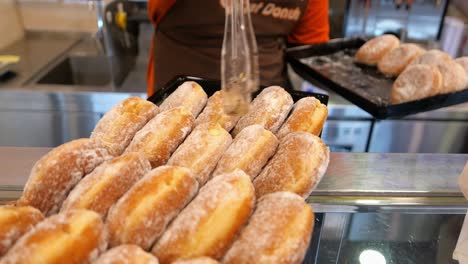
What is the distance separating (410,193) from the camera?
2.72ft

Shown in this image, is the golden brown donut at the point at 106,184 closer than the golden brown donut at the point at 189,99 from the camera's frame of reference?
Yes

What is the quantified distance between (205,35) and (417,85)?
0.92 metres

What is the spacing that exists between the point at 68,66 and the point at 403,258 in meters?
2.43

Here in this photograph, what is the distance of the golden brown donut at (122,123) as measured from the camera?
79 centimetres

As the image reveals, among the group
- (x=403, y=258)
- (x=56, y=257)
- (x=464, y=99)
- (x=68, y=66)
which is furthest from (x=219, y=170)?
(x=68, y=66)

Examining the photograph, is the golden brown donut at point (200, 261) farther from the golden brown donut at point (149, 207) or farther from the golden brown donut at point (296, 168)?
A: the golden brown donut at point (296, 168)

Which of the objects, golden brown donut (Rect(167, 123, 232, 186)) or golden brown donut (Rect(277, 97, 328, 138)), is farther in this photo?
golden brown donut (Rect(277, 97, 328, 138))

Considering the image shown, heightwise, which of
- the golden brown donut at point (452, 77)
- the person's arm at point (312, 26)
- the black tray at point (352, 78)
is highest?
the person's arm at point (312, 26)

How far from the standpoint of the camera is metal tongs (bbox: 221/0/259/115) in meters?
0.65

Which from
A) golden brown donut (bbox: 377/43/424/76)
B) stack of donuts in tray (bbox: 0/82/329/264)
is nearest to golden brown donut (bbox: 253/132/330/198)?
stack of donuts in tray (bbox: 0/82/329/264)

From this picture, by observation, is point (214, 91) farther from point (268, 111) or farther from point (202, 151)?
point (202, 151)

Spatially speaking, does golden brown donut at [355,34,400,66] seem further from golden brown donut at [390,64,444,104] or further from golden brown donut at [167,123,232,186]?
golden brown donut at [167,123,232,186]

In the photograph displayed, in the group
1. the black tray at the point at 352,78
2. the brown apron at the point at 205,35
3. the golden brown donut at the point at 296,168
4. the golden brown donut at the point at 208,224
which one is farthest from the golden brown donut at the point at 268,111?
the brown apron at the point at 205,35

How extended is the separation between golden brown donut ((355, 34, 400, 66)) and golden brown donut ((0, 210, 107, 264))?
1.66 meters
